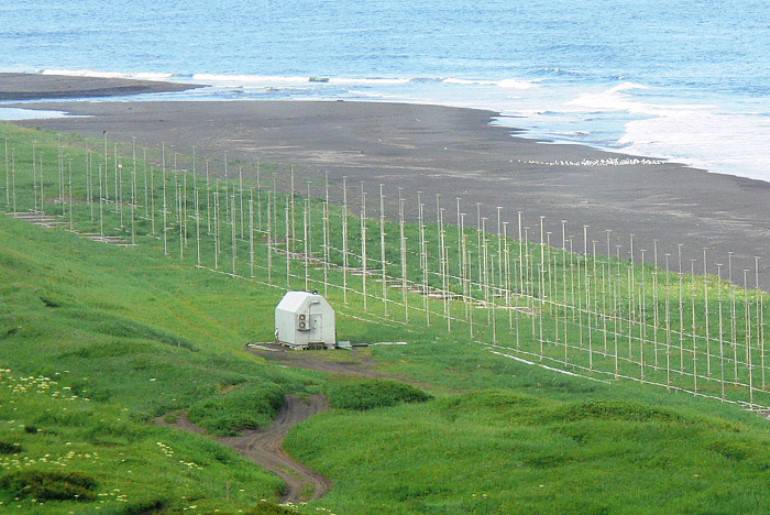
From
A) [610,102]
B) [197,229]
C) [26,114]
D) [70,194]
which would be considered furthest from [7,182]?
[610,102]

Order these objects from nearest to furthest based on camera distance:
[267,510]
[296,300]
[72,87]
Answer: [267,510], [296,300], [72,87]

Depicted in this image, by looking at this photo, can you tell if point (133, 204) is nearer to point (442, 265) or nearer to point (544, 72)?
point (442, 265)

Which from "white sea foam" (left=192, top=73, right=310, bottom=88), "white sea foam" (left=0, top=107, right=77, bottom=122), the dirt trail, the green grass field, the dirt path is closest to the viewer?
the green grass field

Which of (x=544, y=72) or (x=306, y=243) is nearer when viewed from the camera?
(x=306, y=243)

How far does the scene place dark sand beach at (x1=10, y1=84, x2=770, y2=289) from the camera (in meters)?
65.0

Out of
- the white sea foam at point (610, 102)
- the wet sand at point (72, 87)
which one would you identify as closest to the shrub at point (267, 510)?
the white sea foam at point (610, 102)

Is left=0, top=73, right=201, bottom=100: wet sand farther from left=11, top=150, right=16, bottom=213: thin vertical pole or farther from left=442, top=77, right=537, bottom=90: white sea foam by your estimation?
left=11, top=150, right=16, bottom=213: thin vertical pole

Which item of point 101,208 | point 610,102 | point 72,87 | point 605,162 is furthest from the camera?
point 72,87

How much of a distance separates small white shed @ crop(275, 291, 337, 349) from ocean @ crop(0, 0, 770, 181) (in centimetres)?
3791

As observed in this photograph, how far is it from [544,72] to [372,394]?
10717 centimetres

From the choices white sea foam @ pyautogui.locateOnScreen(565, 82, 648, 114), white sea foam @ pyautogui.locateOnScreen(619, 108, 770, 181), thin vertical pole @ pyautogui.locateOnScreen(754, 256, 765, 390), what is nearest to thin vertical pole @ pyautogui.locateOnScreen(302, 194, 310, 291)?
thin vertical pole @ pyautogui.locateOnScreen(754, 256, 765, 390)

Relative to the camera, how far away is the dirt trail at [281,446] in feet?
104

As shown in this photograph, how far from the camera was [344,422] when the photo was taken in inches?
1410

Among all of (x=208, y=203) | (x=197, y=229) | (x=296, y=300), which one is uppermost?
(x=208, y=203)
